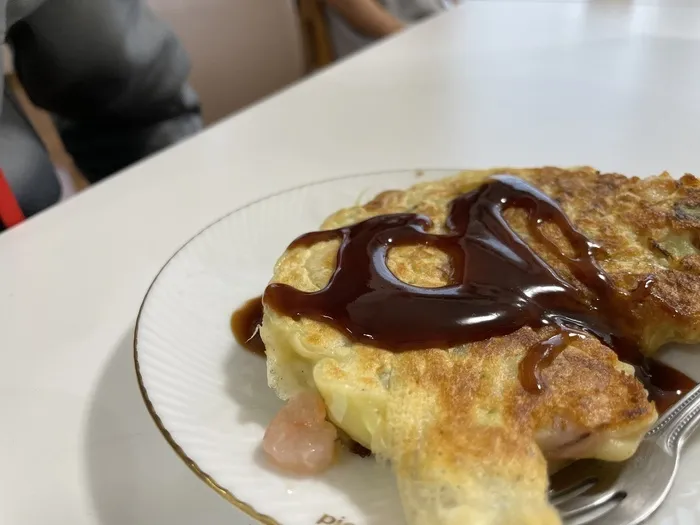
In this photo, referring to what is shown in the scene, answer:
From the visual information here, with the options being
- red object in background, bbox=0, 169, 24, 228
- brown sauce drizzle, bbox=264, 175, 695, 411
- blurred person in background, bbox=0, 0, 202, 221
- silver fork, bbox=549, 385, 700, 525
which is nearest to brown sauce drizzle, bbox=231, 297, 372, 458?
brown sauce drizzle, bbox=264, 175, 695, 411

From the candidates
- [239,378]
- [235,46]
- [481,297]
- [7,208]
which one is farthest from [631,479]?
[235,46]

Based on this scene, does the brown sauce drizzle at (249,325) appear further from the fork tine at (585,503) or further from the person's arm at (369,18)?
the person's arm at (369,18)

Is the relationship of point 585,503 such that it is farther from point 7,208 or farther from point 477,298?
point 7,208

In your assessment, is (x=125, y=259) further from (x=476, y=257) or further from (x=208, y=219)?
(x=476, y=257)

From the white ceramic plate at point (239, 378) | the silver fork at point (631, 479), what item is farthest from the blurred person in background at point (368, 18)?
the silver fork at point (631, 479)

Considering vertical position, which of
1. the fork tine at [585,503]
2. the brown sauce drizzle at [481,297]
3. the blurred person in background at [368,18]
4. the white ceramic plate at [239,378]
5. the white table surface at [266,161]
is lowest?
the blurred person in background at [368,18]

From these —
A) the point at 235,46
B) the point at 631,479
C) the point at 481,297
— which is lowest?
the point at 235,46

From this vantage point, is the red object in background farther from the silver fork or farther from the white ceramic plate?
the silver fork
